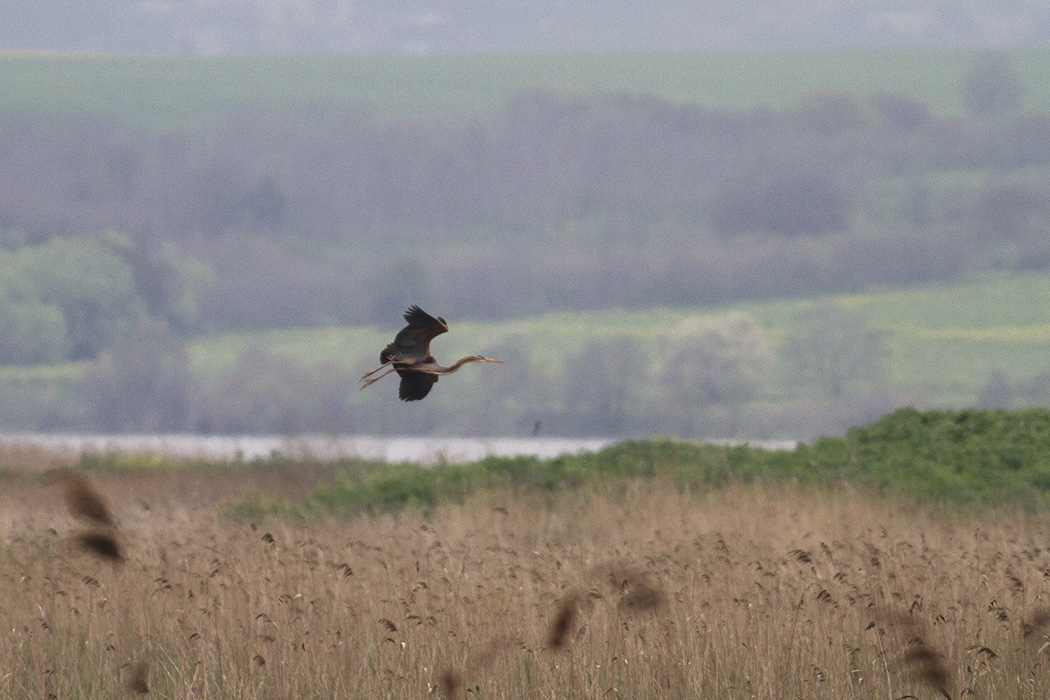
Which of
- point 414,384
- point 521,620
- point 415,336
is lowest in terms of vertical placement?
point 521,620

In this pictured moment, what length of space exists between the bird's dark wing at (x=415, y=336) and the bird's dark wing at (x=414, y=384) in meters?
0.05

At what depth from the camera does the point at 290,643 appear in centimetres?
659

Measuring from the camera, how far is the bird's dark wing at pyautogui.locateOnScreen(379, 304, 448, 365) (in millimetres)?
2895

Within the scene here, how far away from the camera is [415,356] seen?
114 inches

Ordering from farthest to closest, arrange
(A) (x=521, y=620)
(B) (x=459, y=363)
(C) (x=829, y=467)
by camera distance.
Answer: (C) (x=829, y=467), (A) (x=521, y=620), (B) (x=459, y=363)

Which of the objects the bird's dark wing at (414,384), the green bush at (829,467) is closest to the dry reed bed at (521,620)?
the bird's dark wing at (414,384)

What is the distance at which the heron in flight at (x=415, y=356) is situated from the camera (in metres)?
2.80

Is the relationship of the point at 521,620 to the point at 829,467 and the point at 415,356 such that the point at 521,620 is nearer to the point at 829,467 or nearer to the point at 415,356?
the point at 415,356

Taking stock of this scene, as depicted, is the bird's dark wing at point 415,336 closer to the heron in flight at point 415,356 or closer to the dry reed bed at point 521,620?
the heron in flight at point 415,356

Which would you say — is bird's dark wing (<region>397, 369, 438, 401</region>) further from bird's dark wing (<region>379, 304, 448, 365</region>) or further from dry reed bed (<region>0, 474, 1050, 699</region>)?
dry reed bed (<region>0, 474, 1050, 699</region>)

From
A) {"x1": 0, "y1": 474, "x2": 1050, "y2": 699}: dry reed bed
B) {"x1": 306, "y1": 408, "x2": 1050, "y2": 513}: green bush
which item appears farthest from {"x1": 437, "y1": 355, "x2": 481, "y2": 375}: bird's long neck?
{"x1": 306, "y1": 408, "x2": 1050, "y2": 513}: green bush

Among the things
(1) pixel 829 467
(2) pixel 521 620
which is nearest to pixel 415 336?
(2) pixel 521 620

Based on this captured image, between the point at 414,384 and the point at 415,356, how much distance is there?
0.07 m

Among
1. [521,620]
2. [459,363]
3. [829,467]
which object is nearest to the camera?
[459,363]
